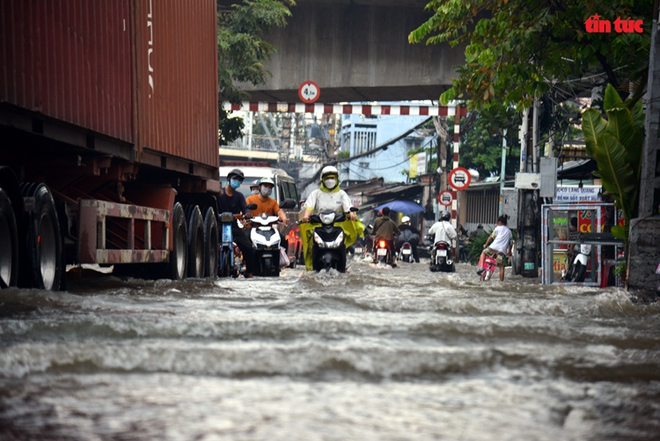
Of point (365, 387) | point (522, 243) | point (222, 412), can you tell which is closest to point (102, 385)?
point (222, 412)

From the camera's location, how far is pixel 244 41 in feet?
64.9

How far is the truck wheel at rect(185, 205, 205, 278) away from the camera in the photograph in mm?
12141

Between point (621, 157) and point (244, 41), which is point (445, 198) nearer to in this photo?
point (244, 41)

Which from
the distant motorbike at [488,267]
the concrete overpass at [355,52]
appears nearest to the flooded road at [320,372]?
the distant motorbike at [488,267]

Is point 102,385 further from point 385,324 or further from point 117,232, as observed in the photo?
point 117,232

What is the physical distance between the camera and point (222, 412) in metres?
3.09

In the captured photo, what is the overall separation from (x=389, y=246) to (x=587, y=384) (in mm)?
18681

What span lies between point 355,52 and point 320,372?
19.2m

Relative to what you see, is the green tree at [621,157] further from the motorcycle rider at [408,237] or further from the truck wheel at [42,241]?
the motorcycle rider at [408,237]

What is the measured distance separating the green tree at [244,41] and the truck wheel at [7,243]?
42.9ft

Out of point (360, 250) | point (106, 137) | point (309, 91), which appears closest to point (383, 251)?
point (309, 91)

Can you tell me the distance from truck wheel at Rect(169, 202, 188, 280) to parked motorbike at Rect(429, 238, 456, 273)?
31.9ft

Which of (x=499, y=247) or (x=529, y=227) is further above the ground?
(x=529, y=227)

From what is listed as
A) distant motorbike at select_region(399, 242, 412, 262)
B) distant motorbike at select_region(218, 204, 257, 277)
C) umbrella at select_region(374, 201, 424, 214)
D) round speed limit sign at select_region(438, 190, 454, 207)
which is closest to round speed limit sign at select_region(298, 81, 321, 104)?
distant motorbike at select_region(399, 242, 412, 262)
